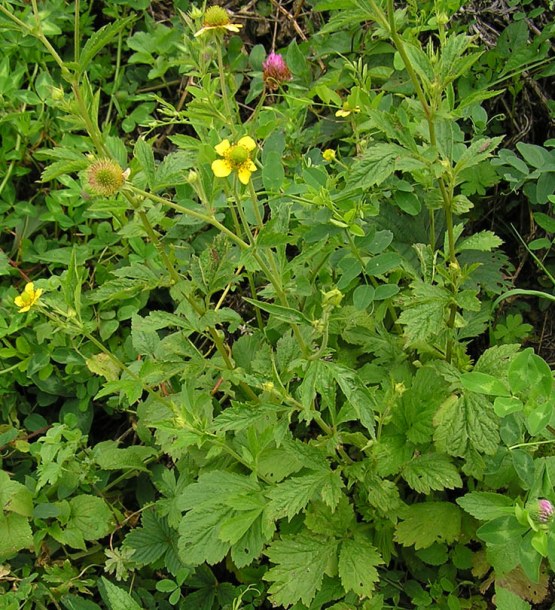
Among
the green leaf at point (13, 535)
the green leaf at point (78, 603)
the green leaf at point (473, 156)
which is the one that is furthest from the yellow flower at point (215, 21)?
the green leaf at point (78, 603)

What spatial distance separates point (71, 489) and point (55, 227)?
2.81 feet

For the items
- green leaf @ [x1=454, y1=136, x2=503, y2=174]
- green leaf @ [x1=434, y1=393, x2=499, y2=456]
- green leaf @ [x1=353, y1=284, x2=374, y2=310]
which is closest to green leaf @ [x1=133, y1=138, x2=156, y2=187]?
green leaf @ [x1=353, y1=284, x2=374, y2=310]

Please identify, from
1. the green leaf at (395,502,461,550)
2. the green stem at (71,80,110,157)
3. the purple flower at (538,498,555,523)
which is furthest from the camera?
the green leaf at (395,502,461,550)

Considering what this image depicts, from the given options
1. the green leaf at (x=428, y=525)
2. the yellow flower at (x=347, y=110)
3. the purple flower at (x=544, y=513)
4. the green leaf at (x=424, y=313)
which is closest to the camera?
the purple flower at (x=544, y=513)

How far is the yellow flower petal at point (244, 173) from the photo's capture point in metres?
1.17

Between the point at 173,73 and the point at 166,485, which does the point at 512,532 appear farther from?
the point at 173,73

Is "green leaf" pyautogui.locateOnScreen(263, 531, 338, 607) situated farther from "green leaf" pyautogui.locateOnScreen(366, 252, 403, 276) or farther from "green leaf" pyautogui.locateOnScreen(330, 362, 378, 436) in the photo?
"green leaf" pyautogui.locateOnScreen(366, 252, 403, 276)

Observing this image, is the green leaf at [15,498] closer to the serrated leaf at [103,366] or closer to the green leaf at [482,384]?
the serrated leaf at [103,366]

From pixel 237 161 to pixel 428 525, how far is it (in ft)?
2.79

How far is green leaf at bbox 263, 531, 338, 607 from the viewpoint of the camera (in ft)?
4.72

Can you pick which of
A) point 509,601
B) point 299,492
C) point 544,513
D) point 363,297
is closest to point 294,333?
point 363,297

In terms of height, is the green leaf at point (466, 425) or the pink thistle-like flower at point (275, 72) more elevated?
the pink thistle-like flower at point (275, 72)

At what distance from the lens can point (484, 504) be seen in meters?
1.32

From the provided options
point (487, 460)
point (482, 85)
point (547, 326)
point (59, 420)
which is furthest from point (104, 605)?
point (482, 85)
